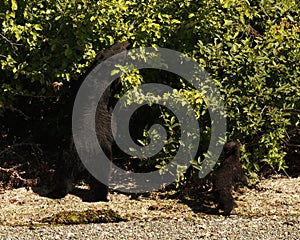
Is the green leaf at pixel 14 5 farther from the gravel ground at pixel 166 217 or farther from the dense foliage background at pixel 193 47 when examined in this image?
the gravel ground at pixel 166 217

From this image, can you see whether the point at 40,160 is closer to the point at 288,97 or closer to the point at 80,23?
the point at 80,23

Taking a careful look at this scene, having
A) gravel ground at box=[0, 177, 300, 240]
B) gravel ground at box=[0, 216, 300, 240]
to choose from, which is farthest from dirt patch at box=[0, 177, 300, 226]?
gravel ground at box=[0, 216, 300, 240]

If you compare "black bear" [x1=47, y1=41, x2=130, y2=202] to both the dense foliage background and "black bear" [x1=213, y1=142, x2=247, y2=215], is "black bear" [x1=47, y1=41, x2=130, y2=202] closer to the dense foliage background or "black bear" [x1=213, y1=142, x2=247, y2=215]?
the dense foliage background

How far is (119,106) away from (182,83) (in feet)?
2.46

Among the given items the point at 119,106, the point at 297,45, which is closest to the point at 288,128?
the point at 297,45

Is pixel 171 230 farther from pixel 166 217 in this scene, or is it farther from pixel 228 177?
pixel 228 177

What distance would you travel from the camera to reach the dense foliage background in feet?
24.0

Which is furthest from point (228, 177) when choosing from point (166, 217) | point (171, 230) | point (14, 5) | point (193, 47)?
point (14, 5)

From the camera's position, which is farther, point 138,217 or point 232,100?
point 232,100

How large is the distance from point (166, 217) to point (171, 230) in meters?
0.52

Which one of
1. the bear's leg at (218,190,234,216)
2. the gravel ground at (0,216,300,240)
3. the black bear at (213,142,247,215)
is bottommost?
the gravel ground at (0,216,300,240)

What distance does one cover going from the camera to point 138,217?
6734 millimetres

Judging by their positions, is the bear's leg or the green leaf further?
the green leaf

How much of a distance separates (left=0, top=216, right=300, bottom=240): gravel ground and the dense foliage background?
115 centimetres
